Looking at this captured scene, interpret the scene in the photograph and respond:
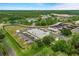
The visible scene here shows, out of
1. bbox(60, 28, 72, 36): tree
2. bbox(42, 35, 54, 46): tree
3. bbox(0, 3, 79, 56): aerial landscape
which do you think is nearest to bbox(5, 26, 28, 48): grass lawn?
bbox(0, 3, 79, 56): aerial landscape

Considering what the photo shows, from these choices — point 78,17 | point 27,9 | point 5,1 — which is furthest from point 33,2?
point 78,17

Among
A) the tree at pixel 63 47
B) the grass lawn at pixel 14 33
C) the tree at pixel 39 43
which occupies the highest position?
the grass lawn at pixel 14 33

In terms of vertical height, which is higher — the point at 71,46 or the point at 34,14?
the point at 34,14

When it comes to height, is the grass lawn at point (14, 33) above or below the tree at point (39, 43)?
above

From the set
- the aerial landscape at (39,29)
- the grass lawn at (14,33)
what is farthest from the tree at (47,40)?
the grass lawn at (14,33)

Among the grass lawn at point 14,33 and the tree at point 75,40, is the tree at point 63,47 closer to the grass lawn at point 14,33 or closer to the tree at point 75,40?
the tree at point 75,40

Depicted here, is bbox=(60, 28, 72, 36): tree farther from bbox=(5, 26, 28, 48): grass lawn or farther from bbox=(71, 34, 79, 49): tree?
bbox=(5, 26, 28, 48): grass lawn

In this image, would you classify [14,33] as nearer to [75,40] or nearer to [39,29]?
[39,29]

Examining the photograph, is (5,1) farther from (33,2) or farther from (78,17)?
(78,17)

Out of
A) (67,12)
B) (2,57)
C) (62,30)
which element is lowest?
(2,57)
